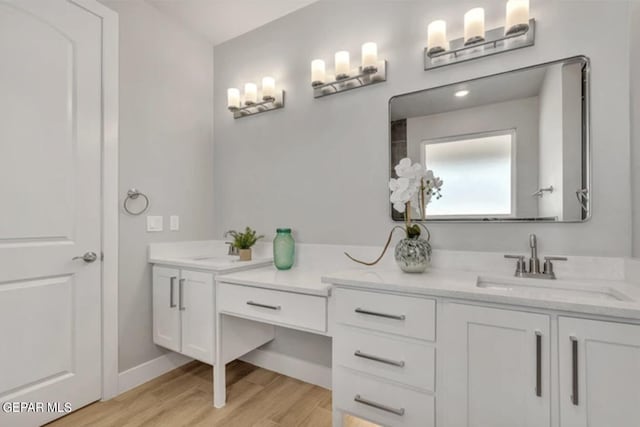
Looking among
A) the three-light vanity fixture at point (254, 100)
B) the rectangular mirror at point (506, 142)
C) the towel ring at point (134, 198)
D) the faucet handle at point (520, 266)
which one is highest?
the three-light vanity fixture at point (254, 100)

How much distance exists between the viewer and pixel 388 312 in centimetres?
131

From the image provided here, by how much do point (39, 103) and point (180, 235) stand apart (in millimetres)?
1134

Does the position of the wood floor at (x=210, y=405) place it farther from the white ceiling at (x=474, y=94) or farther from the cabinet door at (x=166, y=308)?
the white ceiling at (x=474, y=94)

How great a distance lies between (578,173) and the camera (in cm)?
140

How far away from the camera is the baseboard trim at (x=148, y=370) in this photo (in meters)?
1.98

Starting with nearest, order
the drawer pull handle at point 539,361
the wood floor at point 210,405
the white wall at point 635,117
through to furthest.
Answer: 1. the drawer pull handle at point 539,361
2. the white wall at point 635,117
3. the wood floor at point 210,405

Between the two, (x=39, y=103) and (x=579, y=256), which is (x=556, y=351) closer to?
(x=579, y=256)

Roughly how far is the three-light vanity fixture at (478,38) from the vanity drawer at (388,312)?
1.31 m

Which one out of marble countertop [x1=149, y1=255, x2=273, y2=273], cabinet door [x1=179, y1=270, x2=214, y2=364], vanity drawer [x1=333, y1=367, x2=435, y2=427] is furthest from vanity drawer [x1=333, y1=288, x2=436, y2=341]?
cabinet door [x1=179, y1=270, x2=214, y2=364]

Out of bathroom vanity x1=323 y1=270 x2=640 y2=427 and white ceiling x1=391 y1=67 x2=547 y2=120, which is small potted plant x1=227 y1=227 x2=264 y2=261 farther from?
white ceiling x1=391 y1=67 x2=547 y2=120

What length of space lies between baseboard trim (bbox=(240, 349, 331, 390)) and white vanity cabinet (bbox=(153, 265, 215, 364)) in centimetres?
53

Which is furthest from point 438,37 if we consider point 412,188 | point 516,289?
point 516,289

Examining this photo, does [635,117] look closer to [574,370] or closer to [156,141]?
[574,370]

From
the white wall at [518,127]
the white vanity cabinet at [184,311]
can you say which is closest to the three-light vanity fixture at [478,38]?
the white wall at [518,127]
